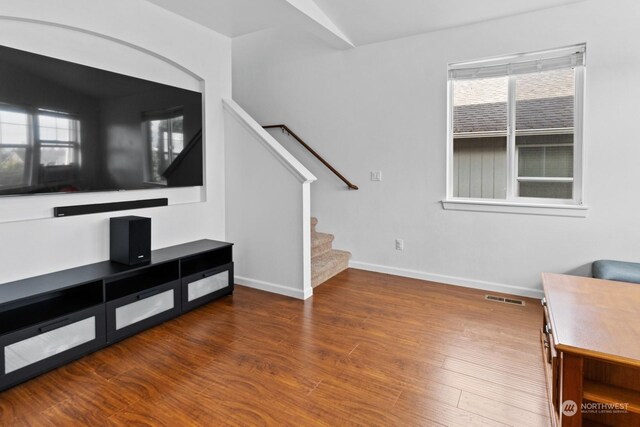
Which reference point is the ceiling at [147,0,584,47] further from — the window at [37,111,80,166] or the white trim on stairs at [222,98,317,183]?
the window at [37,111,80,166]

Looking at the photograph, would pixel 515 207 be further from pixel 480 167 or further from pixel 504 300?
pixel 504 300

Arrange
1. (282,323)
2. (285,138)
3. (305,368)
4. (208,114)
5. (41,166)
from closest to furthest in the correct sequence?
(305,368), (41,166), (282,323), (208,114), (285,138)

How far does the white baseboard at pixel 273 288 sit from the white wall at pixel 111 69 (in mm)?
528

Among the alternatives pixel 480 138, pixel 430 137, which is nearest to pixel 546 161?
pixel 480 138

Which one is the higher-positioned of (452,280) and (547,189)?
(547,189)

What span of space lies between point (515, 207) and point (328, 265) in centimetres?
194

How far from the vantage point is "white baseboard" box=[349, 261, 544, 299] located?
136 inches

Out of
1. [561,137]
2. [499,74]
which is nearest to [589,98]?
[561,137]

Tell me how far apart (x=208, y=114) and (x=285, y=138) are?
136cm

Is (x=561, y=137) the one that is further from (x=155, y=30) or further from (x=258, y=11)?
(x=155, y=30)

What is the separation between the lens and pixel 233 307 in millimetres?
3184

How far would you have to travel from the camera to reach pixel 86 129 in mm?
2578

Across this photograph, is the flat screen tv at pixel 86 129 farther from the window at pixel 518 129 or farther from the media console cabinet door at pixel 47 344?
the window at pixel 518 129

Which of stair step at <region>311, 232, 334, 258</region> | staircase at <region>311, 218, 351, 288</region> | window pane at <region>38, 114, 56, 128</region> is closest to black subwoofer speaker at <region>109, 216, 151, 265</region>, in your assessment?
window pane at <region>38, 114, 56, 128</region>
